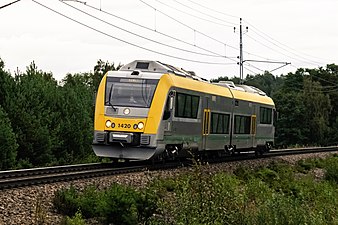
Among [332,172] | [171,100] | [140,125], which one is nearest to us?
[140,125]

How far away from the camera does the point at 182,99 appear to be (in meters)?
21.6

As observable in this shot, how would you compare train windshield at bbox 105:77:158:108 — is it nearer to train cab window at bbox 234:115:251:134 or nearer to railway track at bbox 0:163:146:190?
railway track at bbox 0:163:146:190

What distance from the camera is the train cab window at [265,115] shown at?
3278cm

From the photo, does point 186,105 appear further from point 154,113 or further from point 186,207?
point 186,207

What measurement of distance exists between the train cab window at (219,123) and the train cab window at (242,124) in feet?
5.02

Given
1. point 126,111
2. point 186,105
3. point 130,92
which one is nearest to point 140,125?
point 126,111

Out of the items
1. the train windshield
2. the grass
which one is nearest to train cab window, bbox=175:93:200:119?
the train windshield

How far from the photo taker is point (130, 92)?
20.3 meters

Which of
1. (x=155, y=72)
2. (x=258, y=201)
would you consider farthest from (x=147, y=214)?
(x=155, y=72)

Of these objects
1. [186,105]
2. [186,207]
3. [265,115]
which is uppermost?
[265,115]

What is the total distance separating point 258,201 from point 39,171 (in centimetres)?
625

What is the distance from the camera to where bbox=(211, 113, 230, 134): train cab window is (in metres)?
25.0

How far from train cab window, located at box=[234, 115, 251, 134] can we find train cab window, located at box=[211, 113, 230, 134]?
1.53 meters

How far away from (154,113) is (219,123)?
655 centimetres
